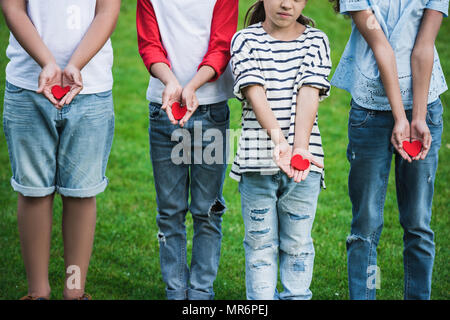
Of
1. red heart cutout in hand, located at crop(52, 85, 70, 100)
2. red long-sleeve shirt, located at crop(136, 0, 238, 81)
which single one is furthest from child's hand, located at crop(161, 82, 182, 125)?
red heart cutout in hand, located at crop(52, 85, 70, 100)

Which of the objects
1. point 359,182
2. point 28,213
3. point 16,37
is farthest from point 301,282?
point 16,37

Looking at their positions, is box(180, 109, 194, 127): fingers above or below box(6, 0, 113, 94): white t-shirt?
below

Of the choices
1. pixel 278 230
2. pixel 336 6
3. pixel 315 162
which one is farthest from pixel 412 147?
pixel 336 6

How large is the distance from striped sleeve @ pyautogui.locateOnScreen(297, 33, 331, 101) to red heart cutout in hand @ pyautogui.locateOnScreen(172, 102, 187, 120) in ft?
1.61

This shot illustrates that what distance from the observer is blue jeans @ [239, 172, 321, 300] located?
2.58 m

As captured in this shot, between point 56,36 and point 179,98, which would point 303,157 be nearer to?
point 179,98

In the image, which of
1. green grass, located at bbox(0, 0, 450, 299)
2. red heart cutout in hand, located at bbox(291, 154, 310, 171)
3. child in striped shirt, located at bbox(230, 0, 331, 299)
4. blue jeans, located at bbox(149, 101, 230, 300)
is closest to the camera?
red heart cutout in hand, located at bbox(291, 154, 310, 171)

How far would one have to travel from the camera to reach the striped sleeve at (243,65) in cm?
245

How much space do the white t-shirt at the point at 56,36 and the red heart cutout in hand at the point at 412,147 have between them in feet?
4.44

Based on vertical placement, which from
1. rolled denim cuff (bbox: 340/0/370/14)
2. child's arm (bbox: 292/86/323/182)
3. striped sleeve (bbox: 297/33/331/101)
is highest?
rolled denim cuff (bbox: 340/0/370/14)

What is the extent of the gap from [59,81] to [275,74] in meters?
0.89

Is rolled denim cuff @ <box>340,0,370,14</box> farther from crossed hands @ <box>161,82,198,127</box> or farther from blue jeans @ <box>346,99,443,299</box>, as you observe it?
crossed hands @ <box>161,82,198,127</box>

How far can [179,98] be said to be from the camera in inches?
101

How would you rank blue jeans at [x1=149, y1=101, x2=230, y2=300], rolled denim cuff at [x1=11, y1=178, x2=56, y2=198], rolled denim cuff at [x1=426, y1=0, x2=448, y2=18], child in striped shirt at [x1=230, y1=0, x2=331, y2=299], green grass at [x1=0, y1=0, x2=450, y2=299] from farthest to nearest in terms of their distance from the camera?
1. green grass at [x1=0, y1=0, x2=450, y2=299]
2. blue jeans at [x1=149, y1=101, x2=230, y2=300]
3. rolled denim cuff at [x1=11, y1=178, x2=56, y2=198]
4. rolled denim cuff at [x1=426, y1=0, x2=448, y2=18]
5. child in striped shirt at [x1=230, y1=0, x2=331, y2=299]
